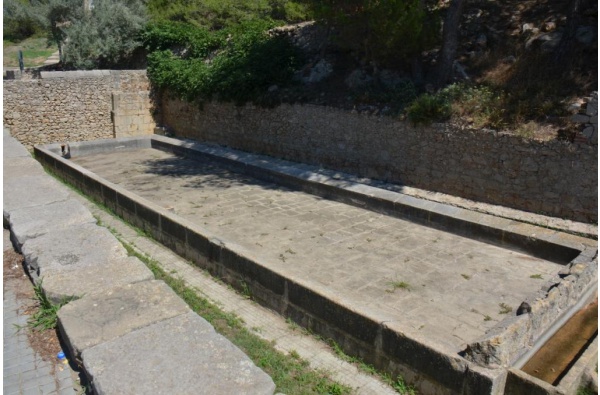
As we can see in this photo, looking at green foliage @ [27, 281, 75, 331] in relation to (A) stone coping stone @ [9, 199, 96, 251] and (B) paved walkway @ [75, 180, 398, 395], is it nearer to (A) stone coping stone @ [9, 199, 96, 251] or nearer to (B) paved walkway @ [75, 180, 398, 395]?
(A) stone coping stone @ [9, 199, 96, 251]

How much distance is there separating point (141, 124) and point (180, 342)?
15.6 meters

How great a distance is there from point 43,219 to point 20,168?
2.12 meters

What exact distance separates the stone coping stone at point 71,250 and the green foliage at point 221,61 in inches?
389

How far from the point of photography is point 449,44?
10734 mm

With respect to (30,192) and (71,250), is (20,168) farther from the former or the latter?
(71,250)

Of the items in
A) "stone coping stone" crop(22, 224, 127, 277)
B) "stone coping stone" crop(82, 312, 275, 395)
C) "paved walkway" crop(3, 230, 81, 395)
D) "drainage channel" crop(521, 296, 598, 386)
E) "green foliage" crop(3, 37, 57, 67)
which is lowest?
"drainage channel" crop(521, 296, 598, 386)

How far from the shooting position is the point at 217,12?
63.2ft

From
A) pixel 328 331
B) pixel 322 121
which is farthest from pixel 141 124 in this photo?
pixel 328 331

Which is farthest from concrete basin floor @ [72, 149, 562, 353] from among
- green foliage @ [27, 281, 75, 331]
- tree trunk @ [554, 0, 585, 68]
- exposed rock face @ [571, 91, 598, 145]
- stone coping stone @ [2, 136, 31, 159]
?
tree trunk @ [554, 0, 585, 68]

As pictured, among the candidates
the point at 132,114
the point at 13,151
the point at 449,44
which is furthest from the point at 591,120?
the point at 132,114

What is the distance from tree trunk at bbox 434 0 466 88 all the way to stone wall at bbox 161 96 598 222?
1753 mm

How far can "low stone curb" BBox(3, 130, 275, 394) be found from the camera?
2.21 meters

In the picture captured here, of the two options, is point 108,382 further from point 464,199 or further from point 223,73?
point 223,73

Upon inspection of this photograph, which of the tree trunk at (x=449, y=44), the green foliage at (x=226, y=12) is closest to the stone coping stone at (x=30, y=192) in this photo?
the tree trunk at (x=449, y=44)
